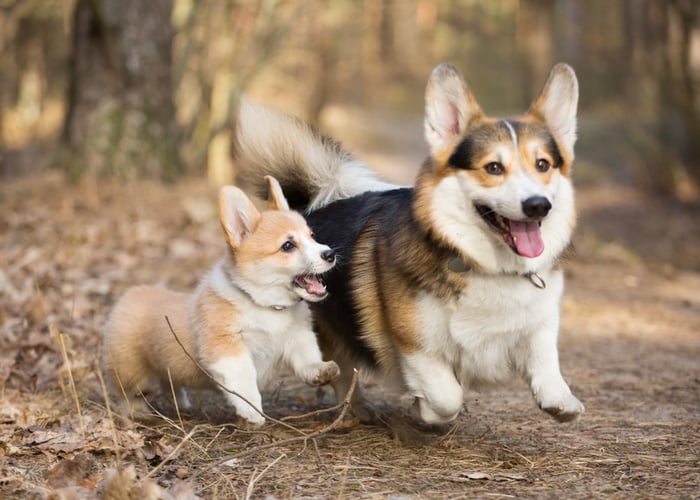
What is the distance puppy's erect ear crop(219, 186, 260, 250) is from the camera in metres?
4.07

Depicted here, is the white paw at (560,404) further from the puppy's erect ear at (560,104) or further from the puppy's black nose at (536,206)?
the puppy's erect ear at (560,104)

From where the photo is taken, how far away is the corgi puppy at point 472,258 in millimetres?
3641

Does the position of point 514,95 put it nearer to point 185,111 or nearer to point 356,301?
point 185,111

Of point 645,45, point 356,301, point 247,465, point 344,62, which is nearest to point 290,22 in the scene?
point 645,45

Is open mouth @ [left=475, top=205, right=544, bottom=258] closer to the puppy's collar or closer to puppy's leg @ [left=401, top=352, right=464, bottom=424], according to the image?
the puppy's collar

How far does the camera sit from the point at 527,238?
11.8 feet

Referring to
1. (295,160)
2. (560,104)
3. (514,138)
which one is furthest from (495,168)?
(295,160)

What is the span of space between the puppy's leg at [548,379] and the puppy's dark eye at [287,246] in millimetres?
1169

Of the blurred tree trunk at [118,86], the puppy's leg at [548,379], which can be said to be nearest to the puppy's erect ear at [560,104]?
the puppy's leg at [548,379]

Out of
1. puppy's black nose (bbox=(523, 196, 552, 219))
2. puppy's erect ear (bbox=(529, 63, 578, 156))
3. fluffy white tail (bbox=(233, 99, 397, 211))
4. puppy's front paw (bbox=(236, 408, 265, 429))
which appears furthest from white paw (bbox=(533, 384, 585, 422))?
fluffy white tail (bbox=(233, 99, 397, 211))

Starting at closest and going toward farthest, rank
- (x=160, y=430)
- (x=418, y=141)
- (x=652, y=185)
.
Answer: (x=160, y=430)
(x=652, y=185)
(x=418, y=141)

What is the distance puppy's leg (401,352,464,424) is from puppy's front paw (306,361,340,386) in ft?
1.07

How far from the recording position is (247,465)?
356 centimetres

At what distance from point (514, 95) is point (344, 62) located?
6616 mm
